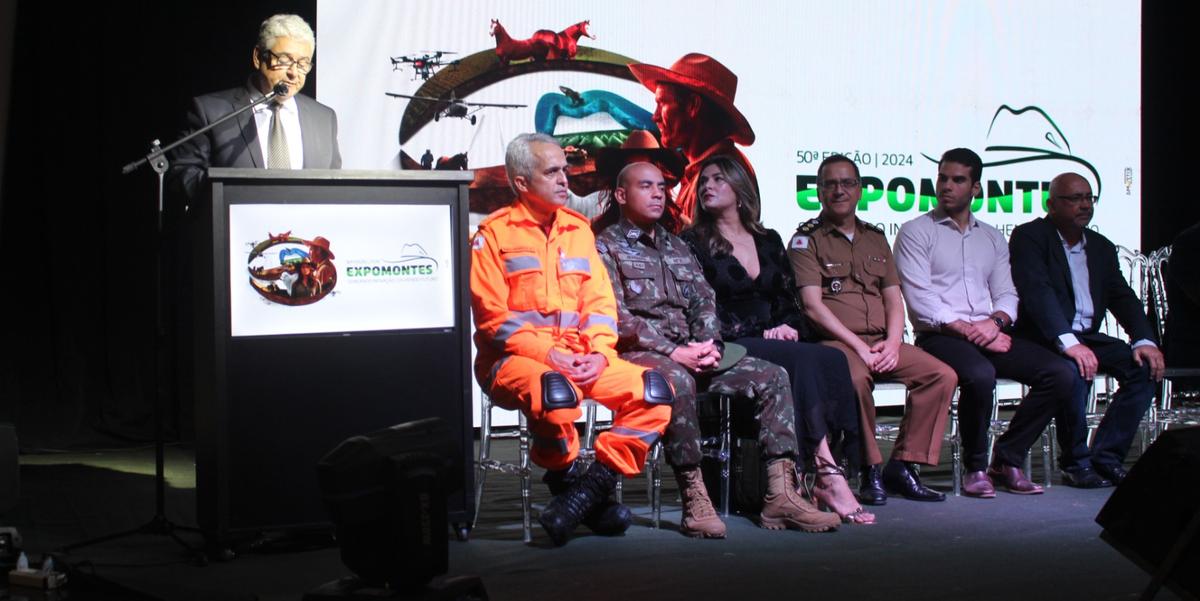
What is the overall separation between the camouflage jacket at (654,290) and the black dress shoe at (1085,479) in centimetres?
168

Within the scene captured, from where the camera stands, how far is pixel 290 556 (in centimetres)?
341

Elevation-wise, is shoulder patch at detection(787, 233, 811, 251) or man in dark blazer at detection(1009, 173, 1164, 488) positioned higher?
shoulder patch at detection(787, 233, 811, 251)

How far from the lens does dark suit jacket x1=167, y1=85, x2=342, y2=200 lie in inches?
143

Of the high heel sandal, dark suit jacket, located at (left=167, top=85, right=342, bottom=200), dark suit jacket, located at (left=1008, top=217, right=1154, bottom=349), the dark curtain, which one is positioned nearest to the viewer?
dark suit jacket, located at (left=167, top=85, right=342, bottom=200)

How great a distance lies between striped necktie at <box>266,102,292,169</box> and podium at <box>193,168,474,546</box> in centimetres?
36

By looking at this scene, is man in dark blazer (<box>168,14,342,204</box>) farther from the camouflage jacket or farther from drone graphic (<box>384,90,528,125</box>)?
drone graphic (<box>384,90,528,125</box>)

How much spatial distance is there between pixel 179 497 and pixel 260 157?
1.52 metres

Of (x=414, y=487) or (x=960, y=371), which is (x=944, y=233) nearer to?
(x=960, y=371)

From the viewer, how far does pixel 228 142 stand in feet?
12.1

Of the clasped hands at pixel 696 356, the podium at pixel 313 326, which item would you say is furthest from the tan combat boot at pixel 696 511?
the podium at pixel 313 326

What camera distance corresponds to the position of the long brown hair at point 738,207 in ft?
14.3

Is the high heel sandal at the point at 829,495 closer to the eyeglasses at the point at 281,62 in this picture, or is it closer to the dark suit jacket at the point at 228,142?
the dark suit jacket at the point at 228,142

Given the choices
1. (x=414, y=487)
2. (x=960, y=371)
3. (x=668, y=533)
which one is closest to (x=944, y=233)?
(x=960, y=371)

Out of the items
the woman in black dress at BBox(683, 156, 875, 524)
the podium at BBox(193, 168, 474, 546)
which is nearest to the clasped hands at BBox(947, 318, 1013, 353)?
the woman in black dress at BBox(683, 156, 875, 524)
